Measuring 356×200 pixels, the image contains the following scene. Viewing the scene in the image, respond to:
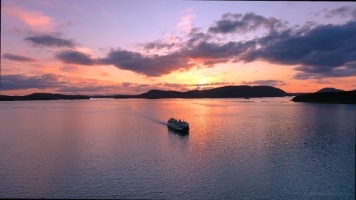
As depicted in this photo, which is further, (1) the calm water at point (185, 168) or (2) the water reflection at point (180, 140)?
(2) the water reflection at point (180, 140)

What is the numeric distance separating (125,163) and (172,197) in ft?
48.9

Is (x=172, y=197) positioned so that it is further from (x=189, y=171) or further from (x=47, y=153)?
(x=47, y=153)

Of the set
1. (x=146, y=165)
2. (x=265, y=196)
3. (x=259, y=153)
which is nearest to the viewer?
(x=265, y=196)

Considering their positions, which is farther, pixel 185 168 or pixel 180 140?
pixel 180 140

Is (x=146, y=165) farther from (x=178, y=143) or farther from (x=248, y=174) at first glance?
(x=178, y=143)

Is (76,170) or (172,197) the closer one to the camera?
(172,197)

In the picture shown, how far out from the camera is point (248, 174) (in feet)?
115

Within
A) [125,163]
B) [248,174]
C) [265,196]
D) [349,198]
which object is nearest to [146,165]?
[125,163]

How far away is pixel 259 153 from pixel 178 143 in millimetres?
20755

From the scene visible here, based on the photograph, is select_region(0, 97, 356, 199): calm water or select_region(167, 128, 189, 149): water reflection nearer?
select_region(0, 97, 356, 199): calm water

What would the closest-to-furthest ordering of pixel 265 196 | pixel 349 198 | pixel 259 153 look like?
pixel 349 198
pixel 265 196
pixel 259 153

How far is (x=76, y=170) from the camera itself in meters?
38.3

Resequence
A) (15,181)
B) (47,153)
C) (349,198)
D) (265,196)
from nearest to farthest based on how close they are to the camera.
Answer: (349,198) < (265,196) < (15,181) < (47,153)

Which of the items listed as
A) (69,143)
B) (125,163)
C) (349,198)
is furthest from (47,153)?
(349,198)
